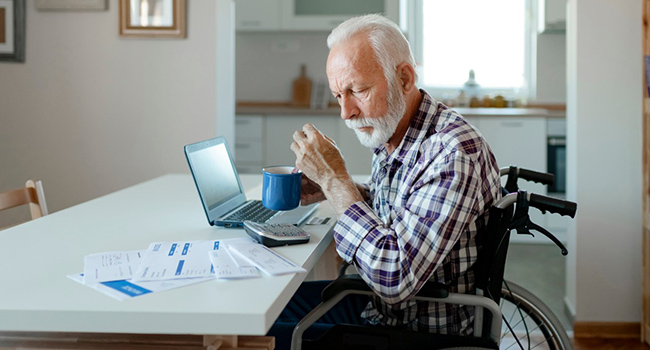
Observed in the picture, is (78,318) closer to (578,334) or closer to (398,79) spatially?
(398,79)

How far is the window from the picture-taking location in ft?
19.0

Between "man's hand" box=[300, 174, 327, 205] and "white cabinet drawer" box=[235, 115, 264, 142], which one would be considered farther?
"white cabinet drawer" box=[235, 115, 264, 142]

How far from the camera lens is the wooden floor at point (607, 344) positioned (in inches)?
116

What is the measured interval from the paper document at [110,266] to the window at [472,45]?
4614 mm

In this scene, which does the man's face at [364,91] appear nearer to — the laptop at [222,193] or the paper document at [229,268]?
the laptop at [222,193]

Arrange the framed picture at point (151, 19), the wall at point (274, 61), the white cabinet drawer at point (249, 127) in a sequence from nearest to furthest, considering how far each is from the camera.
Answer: the framed picture at point (151, 19) → the white cabinet drawer at point (249, 127) → the wall at point (274, 61)

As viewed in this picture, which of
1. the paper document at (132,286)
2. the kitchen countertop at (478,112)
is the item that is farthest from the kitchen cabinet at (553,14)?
the paper document at (132,286)

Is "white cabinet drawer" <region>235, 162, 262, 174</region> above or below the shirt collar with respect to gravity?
below

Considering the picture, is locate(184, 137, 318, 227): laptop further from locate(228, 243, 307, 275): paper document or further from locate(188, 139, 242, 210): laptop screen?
locate(228, 243, 307, 275): paper document

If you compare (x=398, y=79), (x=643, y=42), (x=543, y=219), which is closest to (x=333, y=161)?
(x=398, y=79)

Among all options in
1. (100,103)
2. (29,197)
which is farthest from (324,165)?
(100,103)

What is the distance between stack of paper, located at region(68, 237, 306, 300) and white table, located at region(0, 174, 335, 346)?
0.02 metres


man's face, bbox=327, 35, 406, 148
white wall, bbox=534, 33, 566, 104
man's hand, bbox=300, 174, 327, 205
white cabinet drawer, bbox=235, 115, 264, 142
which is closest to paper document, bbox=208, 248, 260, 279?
man's face, bbox=327, 35, 406, 148

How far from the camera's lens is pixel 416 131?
5.42ft
